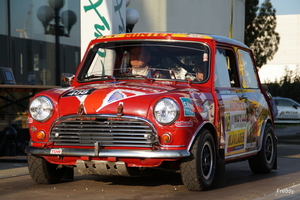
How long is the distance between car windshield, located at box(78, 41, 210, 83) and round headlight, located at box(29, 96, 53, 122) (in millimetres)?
1051

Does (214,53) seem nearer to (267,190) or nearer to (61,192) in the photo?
(267,190)

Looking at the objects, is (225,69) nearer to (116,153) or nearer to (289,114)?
(116,153)

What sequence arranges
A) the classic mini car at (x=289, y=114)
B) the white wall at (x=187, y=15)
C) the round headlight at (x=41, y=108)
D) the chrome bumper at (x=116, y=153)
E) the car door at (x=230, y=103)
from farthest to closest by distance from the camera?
the classic mini car at (x=289, y=114) → the white wall at (x=187, y=15) → the car door at (x=230, y=103) → the round headlight at (x=41, y=108) → the chrome bumper at (x=116, y=153)

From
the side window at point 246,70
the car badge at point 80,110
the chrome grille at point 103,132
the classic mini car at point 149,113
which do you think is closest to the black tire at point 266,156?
the classic mini car at point 149,113

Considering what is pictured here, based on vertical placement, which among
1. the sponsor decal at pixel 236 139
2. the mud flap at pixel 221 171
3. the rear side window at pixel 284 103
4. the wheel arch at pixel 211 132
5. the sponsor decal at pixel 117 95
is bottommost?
the rear side window at pixel 284 103

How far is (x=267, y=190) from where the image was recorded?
22.9ft

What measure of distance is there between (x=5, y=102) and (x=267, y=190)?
8.48m

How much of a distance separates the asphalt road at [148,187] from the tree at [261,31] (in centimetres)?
4930

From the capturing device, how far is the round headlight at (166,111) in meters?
6.11

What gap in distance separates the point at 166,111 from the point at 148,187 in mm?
1277

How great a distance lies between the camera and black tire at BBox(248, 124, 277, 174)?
8.59 m

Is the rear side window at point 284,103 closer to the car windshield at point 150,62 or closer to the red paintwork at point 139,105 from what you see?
the car windshield at point 150,62

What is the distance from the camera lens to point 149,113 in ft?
20.0

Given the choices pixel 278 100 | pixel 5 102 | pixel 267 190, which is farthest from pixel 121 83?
pixel 278 100
